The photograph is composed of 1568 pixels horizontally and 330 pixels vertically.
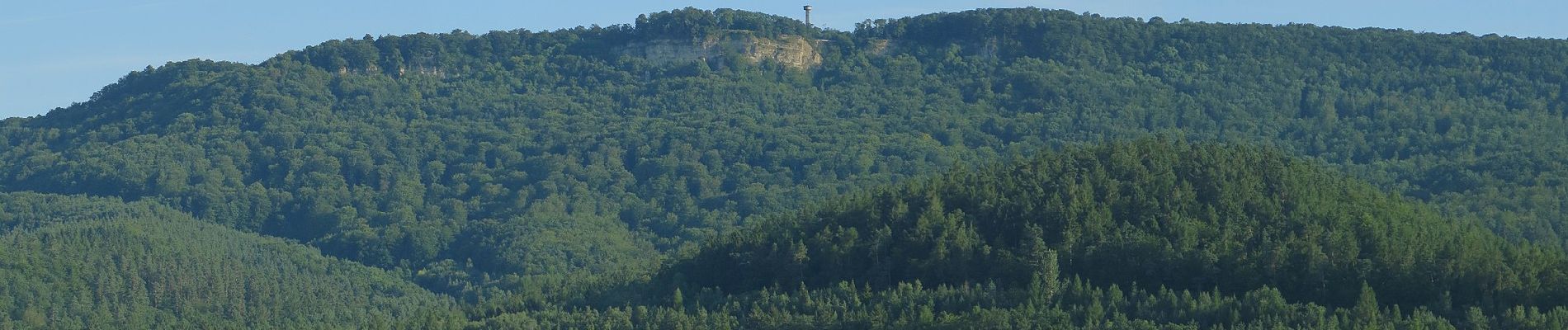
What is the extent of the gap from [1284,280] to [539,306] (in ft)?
72.7

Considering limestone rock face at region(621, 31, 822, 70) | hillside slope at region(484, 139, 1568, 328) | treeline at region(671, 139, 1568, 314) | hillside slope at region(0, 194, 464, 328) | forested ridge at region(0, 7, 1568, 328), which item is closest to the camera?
hillside slope at region(484, 139, 1568, 328)

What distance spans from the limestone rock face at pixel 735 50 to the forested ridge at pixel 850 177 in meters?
0.45

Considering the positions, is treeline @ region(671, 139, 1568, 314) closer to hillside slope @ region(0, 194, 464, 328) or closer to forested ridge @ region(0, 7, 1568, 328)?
forested ridge @ region(0, 7, 1568, 328)

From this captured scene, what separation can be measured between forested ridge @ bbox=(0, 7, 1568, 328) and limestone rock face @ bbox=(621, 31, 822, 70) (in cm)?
45

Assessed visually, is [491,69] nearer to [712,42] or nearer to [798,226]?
[712,42]

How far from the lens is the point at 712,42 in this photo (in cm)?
15212

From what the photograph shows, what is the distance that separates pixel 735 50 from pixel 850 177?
26.4m

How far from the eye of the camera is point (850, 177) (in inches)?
→ 4995

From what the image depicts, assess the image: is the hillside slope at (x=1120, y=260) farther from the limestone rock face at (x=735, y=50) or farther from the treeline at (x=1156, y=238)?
the limestone rock face at (x=735, y=50)

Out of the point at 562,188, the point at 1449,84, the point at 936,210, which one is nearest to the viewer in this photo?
the point at 936,210

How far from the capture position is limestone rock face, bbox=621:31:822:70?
152000mm

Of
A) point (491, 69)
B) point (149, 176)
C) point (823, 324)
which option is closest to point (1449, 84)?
point (491, 69)

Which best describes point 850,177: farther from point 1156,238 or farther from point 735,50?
point 1156,238

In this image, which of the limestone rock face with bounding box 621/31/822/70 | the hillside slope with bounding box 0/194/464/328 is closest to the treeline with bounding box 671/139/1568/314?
the hillside slope with bounding box 0/194/464/328
